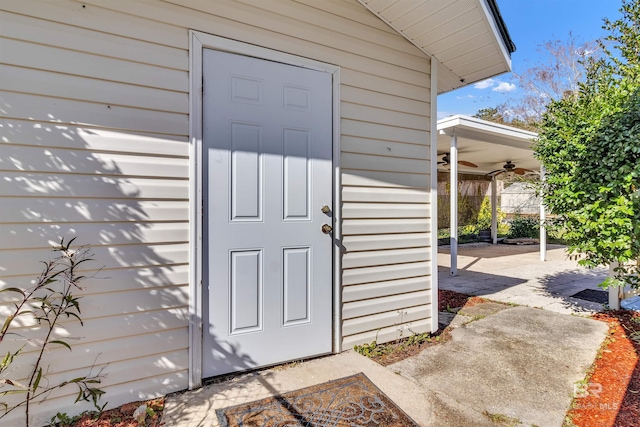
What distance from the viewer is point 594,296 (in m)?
4.45

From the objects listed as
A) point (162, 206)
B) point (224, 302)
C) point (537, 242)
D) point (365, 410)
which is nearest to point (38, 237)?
point (162, 206)

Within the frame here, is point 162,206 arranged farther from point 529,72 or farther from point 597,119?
point 529,72

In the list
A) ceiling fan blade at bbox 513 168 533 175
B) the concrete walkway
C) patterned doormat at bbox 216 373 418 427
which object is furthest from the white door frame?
ceiling fan blade at bbox 513 168 533 175

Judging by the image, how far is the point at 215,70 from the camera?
222 cm

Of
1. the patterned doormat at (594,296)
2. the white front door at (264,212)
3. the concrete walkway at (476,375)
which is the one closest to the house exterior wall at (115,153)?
the white front door at (264,212)

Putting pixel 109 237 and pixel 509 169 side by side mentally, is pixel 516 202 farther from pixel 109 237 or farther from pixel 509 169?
pixel 109 237

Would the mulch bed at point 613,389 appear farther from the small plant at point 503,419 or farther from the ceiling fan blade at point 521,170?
the ceiling fan blade at point 521,170

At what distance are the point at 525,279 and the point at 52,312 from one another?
6123mm

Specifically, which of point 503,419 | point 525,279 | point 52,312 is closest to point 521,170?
point 525,279

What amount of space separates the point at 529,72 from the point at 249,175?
16.9 meters

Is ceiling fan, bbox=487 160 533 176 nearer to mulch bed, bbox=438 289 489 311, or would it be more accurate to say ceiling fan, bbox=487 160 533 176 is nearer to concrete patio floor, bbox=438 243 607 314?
concrete patio floor, bbox=438 243 607 314

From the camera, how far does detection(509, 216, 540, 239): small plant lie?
12.2 metres

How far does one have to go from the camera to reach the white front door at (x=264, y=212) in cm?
222

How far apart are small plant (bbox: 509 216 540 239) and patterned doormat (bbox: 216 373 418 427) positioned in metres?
12.0
